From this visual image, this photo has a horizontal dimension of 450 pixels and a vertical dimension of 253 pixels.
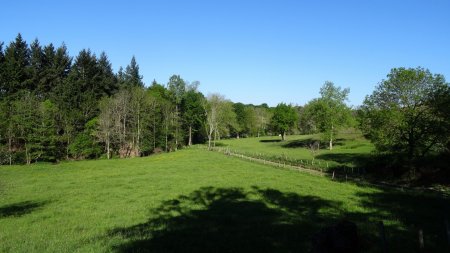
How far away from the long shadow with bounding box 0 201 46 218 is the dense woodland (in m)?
36.6

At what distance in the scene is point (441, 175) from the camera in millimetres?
38656

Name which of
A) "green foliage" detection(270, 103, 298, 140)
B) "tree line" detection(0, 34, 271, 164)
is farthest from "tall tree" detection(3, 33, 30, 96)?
"green foliage" detection(270, 103, 298, 140)

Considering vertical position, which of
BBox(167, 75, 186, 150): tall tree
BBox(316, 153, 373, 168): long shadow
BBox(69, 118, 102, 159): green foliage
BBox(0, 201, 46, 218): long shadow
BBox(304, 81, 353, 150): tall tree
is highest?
BBox(167, 75, 186, 150): tall tree

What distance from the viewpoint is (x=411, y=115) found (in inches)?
1626

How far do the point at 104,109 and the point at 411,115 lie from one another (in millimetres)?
69125

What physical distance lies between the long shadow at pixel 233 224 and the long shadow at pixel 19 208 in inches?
417

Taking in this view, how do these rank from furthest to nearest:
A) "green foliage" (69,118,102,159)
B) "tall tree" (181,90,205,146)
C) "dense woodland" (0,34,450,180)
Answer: "tall tree" (181,90,205,146)
"green foliage" (69,118,102,159)
"dense woodland" (0,34,450,180)

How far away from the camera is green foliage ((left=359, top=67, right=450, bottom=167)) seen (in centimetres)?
3956

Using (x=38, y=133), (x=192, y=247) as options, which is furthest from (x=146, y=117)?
(x=192, y=247)

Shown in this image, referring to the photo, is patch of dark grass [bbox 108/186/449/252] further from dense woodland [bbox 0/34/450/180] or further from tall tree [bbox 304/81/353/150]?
tall tree [bbox 304/81/353/150]

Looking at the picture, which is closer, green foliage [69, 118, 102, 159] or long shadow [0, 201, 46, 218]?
long shadow [0, 201, 46, 218]

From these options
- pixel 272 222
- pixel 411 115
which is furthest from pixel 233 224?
pixel 411 115

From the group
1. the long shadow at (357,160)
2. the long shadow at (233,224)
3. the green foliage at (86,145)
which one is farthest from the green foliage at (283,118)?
the long shadow at (233,224)

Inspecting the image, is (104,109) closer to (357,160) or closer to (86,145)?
(86,145)
